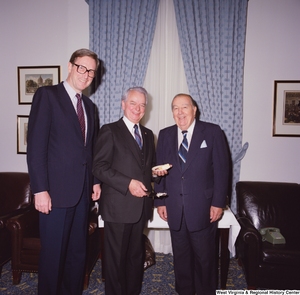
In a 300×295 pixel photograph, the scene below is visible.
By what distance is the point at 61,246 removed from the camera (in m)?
1.96

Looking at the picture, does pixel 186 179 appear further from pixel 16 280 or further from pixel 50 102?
pixel 16 280

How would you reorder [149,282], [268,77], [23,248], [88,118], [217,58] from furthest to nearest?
1. [268,77]
2. [217,58]
3. [149,282]
4. [23,248]
5. [88,118]

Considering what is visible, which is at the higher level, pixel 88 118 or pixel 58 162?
pixel 88 118

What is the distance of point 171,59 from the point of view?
11.3 ft

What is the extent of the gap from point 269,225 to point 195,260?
1.29 metres

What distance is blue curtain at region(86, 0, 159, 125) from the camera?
10.7ft

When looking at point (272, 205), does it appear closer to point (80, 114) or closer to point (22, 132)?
point (80, 114)

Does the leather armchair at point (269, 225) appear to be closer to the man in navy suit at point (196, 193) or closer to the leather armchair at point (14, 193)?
the man in navy suit at point (196, 193)

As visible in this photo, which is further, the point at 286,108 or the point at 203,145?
the point at 286,108

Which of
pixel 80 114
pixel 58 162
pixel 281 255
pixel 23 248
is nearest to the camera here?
pixel 58 162

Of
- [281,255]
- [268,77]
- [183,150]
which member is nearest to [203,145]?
[183,150]

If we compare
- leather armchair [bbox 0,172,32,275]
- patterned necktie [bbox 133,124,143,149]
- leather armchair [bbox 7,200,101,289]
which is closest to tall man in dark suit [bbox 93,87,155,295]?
patterned necktie [bbox 133,124,143,149]

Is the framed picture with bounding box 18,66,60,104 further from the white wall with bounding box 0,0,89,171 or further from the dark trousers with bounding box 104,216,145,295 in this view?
the dark trousers with bounding box 104,216,145,295

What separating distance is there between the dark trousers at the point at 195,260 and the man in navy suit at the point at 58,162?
1013 mm
